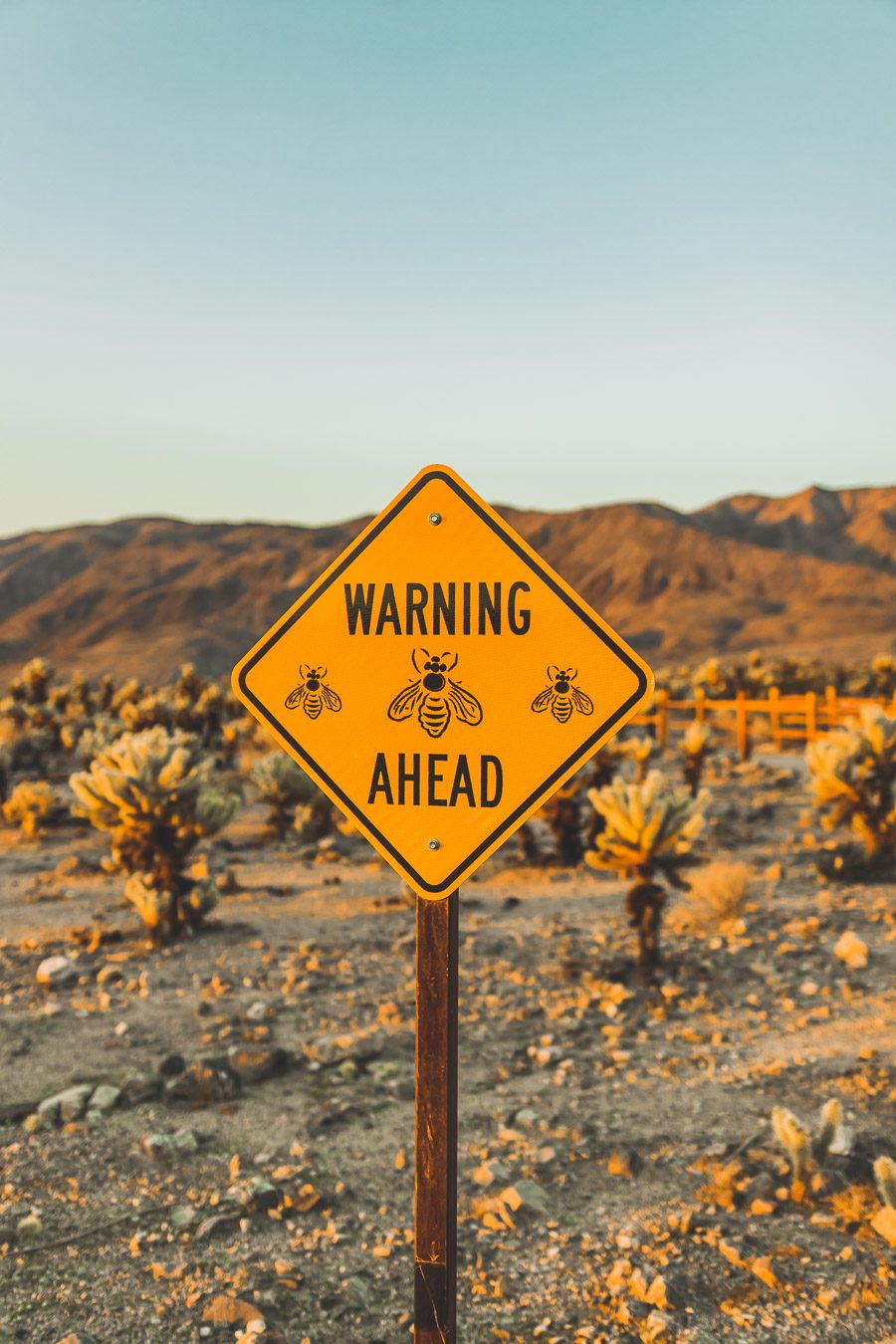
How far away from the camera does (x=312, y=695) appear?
7.69 feet

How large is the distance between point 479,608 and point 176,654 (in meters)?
85.7

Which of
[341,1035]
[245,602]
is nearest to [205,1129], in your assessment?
[341,1035]

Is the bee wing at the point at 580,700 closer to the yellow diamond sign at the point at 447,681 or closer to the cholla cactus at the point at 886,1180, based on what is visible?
the yellow diamond sign at the point at 447,681

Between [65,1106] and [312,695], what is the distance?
12.9 ft

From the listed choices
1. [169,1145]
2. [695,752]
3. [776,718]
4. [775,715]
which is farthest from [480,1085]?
[775,715]

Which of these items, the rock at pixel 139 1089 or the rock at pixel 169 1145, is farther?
the rock at pixel 139 1089

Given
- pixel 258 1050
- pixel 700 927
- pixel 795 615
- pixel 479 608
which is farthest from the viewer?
pixel 795 615

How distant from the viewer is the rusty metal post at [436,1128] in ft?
7.08

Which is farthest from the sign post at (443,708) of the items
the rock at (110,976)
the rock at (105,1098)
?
the rock at (110,976)

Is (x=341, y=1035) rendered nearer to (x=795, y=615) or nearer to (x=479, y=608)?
(x=479, y=608)

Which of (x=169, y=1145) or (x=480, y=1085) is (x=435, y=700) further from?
(x=480, y=1085)

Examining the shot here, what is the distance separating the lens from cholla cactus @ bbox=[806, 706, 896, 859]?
402 inches

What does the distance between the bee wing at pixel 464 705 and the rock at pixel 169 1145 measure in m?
3.56

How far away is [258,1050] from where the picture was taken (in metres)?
5.67
